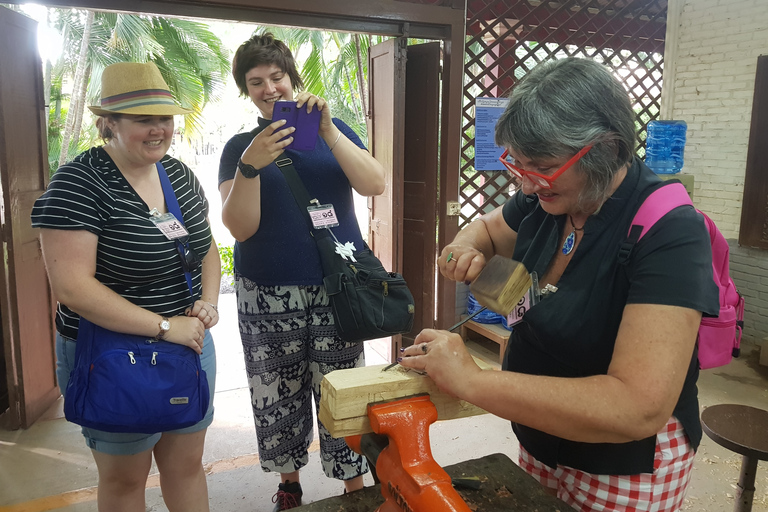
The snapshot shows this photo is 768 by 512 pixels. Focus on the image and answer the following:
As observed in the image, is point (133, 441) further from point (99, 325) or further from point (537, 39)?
point (537, 39)

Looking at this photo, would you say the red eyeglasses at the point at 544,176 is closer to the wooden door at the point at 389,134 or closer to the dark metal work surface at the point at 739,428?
the dark metal work surface at the point at 739,428

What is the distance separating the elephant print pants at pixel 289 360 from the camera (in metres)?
1.92

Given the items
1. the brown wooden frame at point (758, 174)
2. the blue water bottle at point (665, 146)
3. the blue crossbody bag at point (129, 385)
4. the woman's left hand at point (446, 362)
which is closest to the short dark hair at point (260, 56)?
the blue crossbody bag at point (129, 385)

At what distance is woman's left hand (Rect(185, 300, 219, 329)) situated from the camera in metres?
1.65

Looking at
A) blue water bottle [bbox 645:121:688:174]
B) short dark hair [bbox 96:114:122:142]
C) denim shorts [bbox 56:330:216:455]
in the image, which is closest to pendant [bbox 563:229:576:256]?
denim shorts [bbox 56:330:216:455]

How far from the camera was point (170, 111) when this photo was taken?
158 centimetres

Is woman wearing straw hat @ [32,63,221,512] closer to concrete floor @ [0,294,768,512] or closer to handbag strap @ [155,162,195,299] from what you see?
handbag strap @ [155,162,195,299]

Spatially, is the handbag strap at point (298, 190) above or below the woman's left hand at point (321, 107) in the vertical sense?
below

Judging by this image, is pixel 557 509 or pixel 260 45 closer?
pixel 557 509

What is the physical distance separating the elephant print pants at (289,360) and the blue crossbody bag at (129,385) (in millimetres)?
415

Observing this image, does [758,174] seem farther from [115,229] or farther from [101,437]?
[101,437]

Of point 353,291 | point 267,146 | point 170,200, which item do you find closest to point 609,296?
point 353,291

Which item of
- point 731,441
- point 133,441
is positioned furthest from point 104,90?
point 731,441

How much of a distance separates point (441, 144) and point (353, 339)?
2446 millimetres
